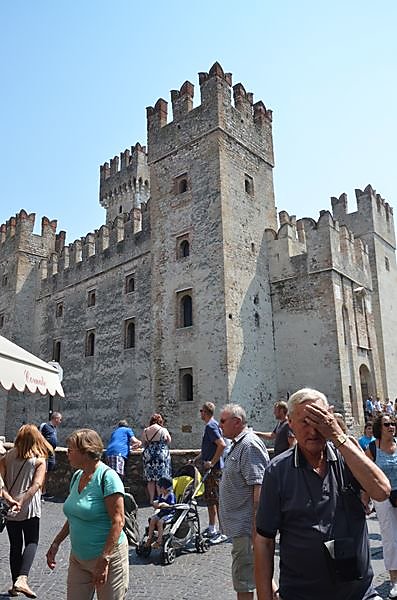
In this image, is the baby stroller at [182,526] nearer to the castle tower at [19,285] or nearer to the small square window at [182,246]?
the small square window at [182,246]

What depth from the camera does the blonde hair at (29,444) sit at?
4.54m

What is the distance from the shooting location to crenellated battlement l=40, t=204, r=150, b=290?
21769mm

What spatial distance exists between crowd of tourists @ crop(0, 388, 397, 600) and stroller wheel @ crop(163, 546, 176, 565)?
141 millimetres

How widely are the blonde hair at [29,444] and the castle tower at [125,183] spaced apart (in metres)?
35.0

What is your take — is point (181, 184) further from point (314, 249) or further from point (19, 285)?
point (19, 285)

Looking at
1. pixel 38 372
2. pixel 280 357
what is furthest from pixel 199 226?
pixel 38 372

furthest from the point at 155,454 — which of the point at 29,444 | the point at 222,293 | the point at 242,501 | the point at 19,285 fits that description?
the point at 19,285

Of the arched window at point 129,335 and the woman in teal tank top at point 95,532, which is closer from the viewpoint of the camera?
the woman in teal tank top at point 95,532

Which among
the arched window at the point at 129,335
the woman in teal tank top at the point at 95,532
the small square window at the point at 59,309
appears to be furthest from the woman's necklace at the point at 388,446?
the small square window at the point at 59,309

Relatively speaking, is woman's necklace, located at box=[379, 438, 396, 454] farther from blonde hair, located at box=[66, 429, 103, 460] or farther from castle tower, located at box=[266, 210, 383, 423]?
castle tower, located at box=[266, 210, 383, 423]

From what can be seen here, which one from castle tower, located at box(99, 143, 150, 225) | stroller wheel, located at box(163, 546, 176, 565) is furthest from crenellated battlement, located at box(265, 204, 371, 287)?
castle tower, located at box(99, 143, 150, 225)

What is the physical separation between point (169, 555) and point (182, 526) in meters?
0.54

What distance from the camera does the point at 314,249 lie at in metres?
17.8

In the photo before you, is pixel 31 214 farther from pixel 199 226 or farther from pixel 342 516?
pixel 342 516
